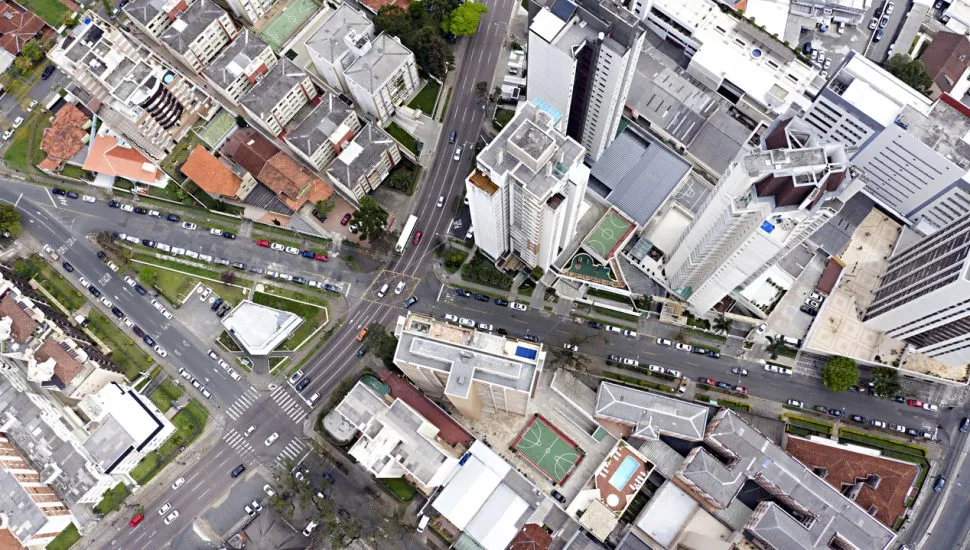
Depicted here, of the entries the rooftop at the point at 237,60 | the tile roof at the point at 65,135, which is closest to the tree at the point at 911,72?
the rooftop at the point at 237,60

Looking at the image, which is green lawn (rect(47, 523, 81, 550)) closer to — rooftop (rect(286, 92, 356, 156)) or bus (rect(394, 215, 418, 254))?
bus (rect(394, 215, 418, 254))

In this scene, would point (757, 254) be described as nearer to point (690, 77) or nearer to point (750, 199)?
point (750, 199)

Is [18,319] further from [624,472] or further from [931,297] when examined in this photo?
[931,297]

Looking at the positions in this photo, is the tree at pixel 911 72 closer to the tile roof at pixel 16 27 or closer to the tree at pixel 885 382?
the tree at pixel 885 382

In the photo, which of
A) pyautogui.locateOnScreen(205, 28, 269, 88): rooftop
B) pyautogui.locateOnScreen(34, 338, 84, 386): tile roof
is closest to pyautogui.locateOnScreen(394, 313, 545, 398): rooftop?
pyautogui.locateOnScreen(34, 338, 84, 386): tile roof

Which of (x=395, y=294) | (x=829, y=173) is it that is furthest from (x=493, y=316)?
(x=829, y=173)
